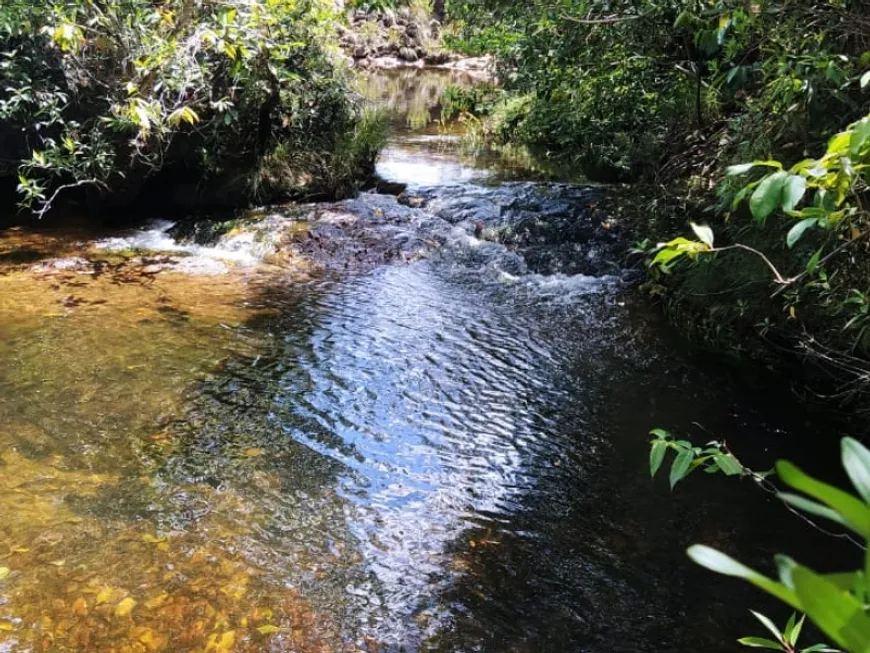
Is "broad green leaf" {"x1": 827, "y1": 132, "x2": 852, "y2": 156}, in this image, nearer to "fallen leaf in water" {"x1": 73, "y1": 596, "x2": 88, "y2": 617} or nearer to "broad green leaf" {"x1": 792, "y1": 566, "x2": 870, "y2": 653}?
"broad green leaf" {"x1": 792, "y1": 566, "x2": 870, "y2": 653}

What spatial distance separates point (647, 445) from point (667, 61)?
4.17 m

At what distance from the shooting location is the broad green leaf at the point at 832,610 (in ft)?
1.56

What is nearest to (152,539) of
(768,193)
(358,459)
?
(358,459)

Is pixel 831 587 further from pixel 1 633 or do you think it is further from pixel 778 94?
pixel 778 94

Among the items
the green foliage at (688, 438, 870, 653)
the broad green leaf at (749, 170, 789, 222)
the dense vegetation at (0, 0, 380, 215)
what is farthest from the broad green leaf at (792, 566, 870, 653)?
the dense vegetation at (0, 0, 380, 215)

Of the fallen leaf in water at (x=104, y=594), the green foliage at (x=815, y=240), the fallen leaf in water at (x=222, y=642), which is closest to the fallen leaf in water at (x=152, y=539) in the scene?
the fallen leaf in water at (x=104, y=594)

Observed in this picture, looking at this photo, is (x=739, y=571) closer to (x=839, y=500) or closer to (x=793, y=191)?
(x=839, y=500)

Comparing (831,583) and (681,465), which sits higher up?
(831,583)

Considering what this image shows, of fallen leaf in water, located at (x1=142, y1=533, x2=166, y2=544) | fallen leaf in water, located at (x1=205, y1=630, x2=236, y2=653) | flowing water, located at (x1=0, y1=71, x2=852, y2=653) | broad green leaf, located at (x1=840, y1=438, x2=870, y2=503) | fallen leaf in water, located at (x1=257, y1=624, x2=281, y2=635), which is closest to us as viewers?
broad green leaf, located at (x1=840, y1=438, x2=870, y2=503)

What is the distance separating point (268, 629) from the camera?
2.73 meters

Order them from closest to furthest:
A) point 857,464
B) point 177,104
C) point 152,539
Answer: point 857,464 < point 152,539 < point 177,104

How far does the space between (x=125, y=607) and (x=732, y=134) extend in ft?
19.3

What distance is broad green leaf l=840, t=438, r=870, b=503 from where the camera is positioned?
0.59 metres

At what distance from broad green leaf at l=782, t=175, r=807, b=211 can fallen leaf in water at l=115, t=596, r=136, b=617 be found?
119 inches
